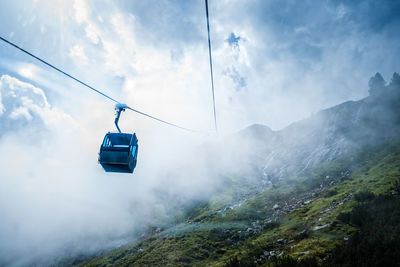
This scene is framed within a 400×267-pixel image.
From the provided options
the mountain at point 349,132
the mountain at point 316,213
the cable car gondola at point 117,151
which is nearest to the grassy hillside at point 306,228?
the mountain at point 316,213

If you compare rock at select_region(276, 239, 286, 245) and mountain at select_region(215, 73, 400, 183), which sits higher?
mountain at select_region(215, 73, 400, 183)

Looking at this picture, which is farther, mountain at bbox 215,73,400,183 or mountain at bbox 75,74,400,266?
mountain at bbox 215,73,400,183

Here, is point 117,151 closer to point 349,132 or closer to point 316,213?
point 316,213

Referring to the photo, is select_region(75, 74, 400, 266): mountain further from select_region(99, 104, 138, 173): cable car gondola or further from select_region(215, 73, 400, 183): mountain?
select_region(99, 104, 138, 173): cable car gondola

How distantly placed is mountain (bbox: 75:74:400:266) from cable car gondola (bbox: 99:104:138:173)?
89.9 ft

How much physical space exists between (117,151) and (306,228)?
50.8m

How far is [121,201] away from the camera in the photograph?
19325 centimetres

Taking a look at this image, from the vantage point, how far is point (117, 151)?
53.9 ft

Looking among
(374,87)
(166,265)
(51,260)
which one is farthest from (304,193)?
(51,260)

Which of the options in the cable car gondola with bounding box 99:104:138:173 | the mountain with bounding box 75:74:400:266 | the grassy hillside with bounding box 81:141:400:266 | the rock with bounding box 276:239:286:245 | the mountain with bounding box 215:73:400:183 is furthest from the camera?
the mountain with bounding box 215:73:400:183

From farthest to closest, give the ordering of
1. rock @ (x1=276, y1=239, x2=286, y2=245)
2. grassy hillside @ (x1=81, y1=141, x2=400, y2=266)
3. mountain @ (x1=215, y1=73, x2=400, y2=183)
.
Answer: mountain @ (x1=215, y1=73, x2=400, y2=183) < rock @ (x1=276, y1=239, x2=286, y2=245) < grassy hillside @ (x1=81, y1=141, x2=400, y2=266)

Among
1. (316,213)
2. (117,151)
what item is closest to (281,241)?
(316,213)

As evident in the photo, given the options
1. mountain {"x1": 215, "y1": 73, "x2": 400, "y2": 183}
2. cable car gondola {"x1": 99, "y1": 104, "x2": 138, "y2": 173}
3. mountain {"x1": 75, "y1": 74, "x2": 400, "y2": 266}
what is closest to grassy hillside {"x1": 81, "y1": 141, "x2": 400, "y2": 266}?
mountain {"x1": 75, "y1": 74, "x2": 400, "y2": 266}

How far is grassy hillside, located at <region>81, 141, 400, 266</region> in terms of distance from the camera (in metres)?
29.6
